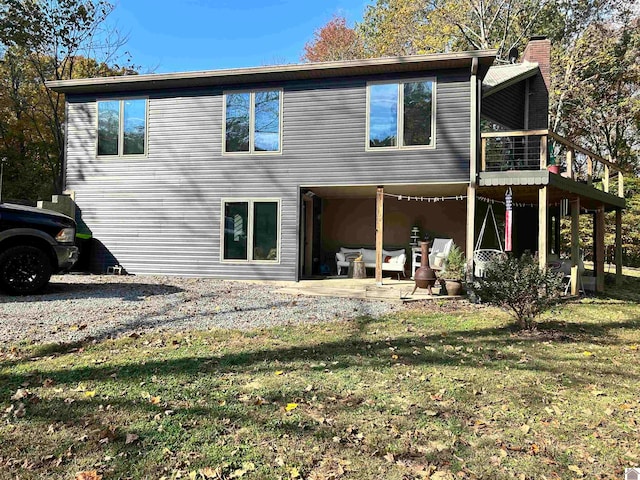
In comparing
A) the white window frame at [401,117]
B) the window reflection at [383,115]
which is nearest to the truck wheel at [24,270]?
the white window frame at [401,117]

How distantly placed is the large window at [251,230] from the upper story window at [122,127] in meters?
2.88

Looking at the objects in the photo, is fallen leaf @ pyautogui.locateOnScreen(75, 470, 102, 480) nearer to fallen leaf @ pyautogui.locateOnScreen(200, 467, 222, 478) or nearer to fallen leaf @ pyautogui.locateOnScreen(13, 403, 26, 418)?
fallen leaf @ pyautogui.locateOnScreen(200, 467, 222, 478)

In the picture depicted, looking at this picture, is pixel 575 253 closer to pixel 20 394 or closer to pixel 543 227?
pixel 543 227

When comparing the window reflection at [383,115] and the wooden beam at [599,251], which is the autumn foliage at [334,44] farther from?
the wooden beam at [599,251]

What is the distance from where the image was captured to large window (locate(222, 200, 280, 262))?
9.84 metres

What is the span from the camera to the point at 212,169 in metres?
10.1

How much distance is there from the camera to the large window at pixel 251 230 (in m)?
9.84

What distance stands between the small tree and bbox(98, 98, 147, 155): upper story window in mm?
8899

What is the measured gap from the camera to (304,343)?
4543mm

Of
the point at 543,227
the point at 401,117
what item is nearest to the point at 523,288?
the point at 543,227

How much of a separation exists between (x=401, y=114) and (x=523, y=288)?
5.33 m

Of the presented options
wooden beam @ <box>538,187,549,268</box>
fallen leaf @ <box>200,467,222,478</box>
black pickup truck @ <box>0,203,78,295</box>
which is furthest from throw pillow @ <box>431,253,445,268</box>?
fallen leaf @ <box>200,467,222,478</box>

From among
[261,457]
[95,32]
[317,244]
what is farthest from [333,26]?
[261,457]

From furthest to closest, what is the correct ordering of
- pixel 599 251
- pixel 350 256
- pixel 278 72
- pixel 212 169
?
1. pixel 350 256
2. pixel 599 251
3. pixel 212 169
4. pixel 278 72
